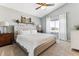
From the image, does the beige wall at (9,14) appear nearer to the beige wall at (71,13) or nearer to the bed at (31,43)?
the bed at (31,43)

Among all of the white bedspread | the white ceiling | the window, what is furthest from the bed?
the white ceiling

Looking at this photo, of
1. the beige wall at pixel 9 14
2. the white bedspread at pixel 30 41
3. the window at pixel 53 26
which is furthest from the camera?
the window at pixel 53 26

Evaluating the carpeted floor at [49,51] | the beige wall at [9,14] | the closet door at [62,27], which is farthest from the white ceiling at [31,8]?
the carpeted floor at [49,51]

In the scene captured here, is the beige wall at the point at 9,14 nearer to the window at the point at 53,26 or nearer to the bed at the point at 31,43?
the bed at the point at 31,43

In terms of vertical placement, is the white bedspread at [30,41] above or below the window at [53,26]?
below

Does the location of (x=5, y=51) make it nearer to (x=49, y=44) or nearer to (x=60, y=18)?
→ (x=49, y=44)

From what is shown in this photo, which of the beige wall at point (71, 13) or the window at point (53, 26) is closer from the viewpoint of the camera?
the beige wall at point (71, 13)

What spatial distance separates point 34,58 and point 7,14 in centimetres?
105

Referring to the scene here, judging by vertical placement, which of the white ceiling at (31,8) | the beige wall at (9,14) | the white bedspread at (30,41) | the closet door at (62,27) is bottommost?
the white bedspread at (30,41)

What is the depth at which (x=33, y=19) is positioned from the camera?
1.99 meters

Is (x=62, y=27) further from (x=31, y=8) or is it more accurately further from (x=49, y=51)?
(x=31, y=8)

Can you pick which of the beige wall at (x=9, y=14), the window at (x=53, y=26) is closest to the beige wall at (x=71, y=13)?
the window at (x=53, y=26)

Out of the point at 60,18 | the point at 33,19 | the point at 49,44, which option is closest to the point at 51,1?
the point at 60,18

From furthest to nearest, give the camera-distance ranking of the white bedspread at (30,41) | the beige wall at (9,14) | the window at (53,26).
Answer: the window at (53,26), the white bedspread at (30,41), the beige wall at (9,14)
